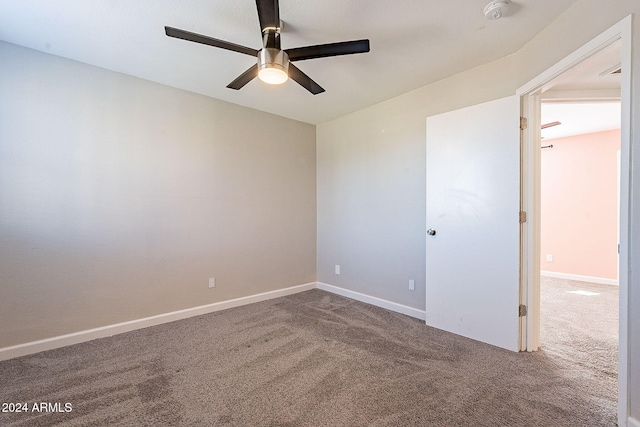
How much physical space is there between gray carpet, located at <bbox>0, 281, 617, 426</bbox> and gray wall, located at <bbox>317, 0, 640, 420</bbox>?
1.92ft

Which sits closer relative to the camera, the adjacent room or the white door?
the adjacent room

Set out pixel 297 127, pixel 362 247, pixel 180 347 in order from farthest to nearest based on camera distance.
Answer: pixel 297 127 → pixel 362 247 → pixel 180 347

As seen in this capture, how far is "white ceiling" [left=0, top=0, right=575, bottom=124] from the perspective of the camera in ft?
6.47

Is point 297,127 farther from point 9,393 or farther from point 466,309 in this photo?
point 9,393

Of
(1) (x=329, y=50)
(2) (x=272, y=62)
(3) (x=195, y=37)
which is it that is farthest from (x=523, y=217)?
(3) (x=195, y=37)

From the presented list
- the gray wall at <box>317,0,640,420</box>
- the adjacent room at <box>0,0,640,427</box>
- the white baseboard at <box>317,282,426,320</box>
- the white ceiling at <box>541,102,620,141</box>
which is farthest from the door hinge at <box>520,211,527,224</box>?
the white ceiling at <box>541,102,620,141</box>

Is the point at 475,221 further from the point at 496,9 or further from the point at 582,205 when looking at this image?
the point at 582,205

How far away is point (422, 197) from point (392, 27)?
1721 millimetres

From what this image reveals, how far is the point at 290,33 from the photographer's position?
2.24 metres

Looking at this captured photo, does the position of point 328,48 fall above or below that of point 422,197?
above

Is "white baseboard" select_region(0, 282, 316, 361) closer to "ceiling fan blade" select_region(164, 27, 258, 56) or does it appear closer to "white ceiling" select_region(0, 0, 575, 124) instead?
"white ceiling" select_region(0, 0, 575, 124)

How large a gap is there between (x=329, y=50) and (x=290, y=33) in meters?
0.58

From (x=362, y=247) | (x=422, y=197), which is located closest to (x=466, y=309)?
(x=422, y=197)

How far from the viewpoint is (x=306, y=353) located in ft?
7.94
